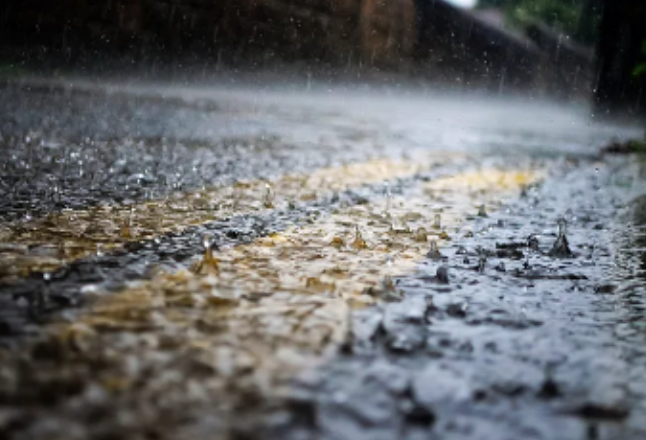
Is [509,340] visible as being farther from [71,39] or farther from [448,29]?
[448,29]

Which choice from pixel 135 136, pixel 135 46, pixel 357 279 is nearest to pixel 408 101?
pixel 135 46

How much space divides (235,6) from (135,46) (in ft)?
3.66

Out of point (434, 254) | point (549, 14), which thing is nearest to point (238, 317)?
point (434, 254)

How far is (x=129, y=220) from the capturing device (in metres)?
2.00

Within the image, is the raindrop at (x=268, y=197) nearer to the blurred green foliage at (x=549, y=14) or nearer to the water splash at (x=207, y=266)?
the water splash at (x=207, y=266)

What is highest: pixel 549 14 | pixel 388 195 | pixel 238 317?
pixel 549 14

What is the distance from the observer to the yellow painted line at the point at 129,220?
152 centimetres

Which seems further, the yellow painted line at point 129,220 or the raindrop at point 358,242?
the raindrop at point 358,242

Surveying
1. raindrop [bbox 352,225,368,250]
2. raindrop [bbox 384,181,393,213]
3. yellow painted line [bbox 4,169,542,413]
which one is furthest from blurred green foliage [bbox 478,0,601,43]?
yellow painted line [bbox 4,169,542,413]

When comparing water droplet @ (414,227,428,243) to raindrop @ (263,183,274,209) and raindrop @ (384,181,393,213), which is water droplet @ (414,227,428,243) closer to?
raindrop @ (384,181,393,213)

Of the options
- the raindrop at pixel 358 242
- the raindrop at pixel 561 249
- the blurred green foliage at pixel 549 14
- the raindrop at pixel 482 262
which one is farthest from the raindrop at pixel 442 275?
the blurred green foliage at pixel 549 14

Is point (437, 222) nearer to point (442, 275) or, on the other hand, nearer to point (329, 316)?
point (442, 275)

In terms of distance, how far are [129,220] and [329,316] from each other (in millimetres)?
997

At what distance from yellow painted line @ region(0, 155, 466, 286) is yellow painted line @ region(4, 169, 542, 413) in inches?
10.9
